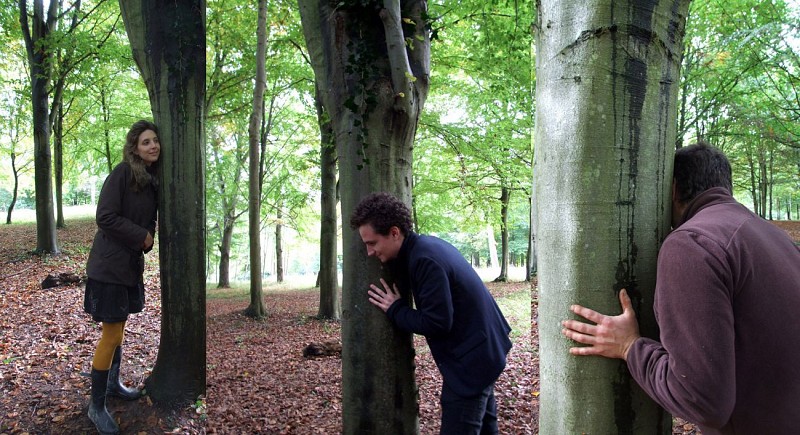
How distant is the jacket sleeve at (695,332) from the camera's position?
1.35 metres

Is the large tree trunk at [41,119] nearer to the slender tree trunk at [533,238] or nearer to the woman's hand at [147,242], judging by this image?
the woman's hand at [147,242]

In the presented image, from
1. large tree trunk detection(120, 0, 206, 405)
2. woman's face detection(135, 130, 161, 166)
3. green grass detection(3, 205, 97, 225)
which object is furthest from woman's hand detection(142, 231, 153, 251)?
green grass detection(3, 205, 97, 225)

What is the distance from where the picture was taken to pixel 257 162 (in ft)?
32.9

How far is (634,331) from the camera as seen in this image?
151cm

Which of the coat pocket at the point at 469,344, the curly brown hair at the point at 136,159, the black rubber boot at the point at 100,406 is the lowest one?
the black rubber boot at the point at 100,406

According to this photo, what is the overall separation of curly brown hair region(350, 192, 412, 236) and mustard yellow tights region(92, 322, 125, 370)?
2.40 metres

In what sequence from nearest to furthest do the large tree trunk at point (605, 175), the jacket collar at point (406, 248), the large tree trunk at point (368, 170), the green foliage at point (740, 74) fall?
the large tree trunk at point (605, 175) → the jacket collar at point (406, 248) → the large tree trunk at point (368, 170) → the green foliage at point (740, 74)

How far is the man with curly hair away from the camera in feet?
9.25

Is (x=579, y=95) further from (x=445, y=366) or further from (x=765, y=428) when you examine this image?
(x=445, y=366)

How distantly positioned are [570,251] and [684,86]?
1379cm

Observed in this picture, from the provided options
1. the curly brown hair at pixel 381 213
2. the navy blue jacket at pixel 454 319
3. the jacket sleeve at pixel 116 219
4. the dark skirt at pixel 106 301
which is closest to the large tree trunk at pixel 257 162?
the jacket sleeve at pixel 116 219

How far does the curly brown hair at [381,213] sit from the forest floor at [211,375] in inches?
105

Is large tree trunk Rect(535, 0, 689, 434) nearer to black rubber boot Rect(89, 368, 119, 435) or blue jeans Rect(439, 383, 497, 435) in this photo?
blue jeans Rect(439, 383, 497, 435)

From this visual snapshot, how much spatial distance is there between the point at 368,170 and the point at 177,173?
1.98 m
